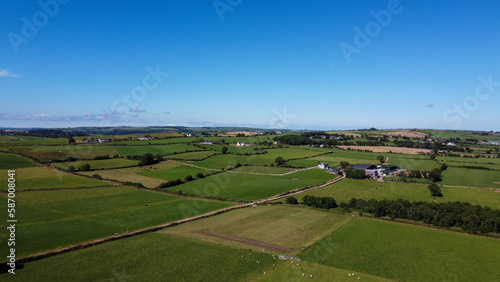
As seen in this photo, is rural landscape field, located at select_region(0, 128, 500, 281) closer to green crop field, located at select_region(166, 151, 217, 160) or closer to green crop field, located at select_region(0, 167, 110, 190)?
green crop field, located at select_region(0, 167, 110, 190)

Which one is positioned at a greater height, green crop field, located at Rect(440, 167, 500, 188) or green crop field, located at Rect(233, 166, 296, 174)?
green crop field, located at Rect(440, 167, 500, 188)

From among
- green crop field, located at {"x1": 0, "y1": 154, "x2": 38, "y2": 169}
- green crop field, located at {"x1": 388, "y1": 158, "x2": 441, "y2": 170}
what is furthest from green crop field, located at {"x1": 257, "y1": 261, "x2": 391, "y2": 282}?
green crop field, located at {"x1": 388, "y1": 158, "x2": 441, "y2": 170}

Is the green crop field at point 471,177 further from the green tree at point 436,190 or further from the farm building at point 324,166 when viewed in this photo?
the farm building at point 324,166

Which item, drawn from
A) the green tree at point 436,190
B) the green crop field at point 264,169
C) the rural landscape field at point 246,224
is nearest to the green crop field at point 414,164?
the rural landscape field at point 246,224

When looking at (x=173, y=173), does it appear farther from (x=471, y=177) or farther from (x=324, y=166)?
(x=471, y=177)

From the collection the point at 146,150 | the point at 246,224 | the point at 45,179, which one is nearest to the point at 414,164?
the point at 246,224

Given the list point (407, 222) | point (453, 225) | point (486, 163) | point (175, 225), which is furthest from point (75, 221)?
point (486, 163)

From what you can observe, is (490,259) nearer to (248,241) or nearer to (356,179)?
(248,241)
